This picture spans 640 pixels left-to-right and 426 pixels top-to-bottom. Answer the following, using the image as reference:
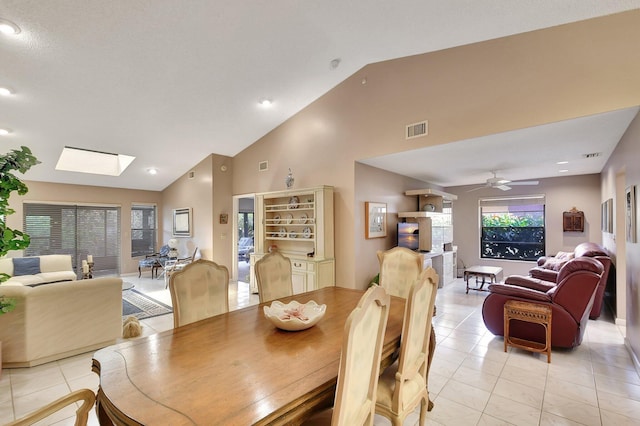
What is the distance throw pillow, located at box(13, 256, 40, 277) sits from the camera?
18.3 feet

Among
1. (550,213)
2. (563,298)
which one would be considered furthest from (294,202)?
(550,213)

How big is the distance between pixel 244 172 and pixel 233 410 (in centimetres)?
629

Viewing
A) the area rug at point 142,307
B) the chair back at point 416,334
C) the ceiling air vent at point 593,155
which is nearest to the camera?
the chair back at point 416,334

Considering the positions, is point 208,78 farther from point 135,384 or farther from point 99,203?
point 99,203

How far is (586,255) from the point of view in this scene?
164 inches

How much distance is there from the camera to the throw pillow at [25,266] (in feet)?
18.3

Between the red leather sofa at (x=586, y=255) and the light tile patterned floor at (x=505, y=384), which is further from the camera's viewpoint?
the red leather sofa at (x=586, y=255)

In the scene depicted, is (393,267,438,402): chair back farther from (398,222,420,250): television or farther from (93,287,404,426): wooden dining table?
(398,222,420,250): television

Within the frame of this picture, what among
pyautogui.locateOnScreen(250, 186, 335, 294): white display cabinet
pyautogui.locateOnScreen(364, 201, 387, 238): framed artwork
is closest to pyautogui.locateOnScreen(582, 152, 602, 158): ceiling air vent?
pyautogui.locateOnScreen(364, 201, 387, 238): framed artwork

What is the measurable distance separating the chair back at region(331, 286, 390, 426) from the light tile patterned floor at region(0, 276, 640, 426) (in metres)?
1.18

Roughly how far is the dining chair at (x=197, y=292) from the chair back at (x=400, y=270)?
155 centimetres

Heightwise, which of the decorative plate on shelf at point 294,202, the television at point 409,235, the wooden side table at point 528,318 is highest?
the decorative plate on shelf at point 294,202

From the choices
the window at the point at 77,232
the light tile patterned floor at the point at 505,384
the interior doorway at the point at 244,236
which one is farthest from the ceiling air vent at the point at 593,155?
the window at the point at 77,232

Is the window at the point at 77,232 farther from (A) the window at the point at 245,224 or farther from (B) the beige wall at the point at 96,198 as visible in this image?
(A) the window at the point at 245,224
